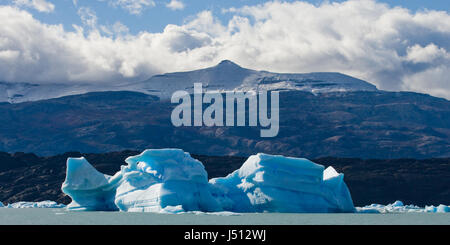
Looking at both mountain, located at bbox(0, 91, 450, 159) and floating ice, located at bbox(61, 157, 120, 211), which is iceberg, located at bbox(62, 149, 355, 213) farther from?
mountain, located at bbox(0, 91, 450, 159)

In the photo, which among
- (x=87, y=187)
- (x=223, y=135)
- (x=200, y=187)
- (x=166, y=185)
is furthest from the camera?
(x=223, y=135)

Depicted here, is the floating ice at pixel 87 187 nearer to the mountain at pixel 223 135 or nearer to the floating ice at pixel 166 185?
the floating ice at pixel 166 185

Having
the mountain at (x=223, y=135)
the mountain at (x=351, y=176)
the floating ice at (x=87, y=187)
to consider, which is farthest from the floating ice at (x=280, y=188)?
the mountain at (x=223, y=135)

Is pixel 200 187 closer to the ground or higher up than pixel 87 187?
higher up

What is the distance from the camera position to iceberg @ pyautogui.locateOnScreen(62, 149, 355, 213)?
40969 millimetres

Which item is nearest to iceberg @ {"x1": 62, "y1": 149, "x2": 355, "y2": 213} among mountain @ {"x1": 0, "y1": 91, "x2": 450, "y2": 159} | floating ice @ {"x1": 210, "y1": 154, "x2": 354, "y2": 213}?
floating ice @ {"x1": 210, "y1": 154, "x2": 354, "y2": 213}

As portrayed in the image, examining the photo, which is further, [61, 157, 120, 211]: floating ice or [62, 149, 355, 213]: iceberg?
[61, 157, 120, 211]: floating ice

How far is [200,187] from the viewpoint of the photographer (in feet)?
137

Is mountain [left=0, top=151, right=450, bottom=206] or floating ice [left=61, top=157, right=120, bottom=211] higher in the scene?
floating ice [left=61, top=157, right=120, bottom=211]

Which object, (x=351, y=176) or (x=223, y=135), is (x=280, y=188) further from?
(x=223, y=135)

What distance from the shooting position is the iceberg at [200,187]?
1613 inches

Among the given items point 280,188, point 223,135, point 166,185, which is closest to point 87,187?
point 166,185
